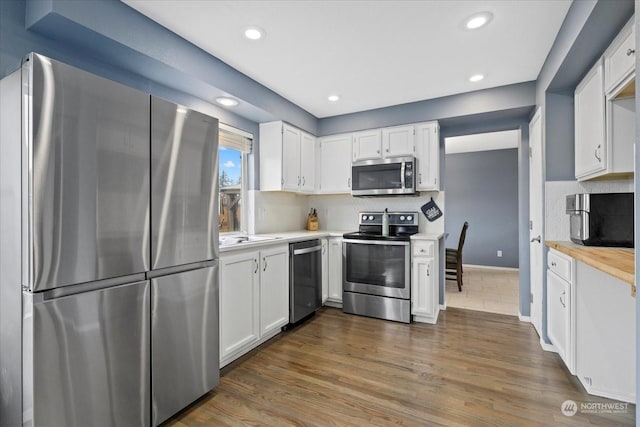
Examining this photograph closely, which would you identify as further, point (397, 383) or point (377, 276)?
point (377, 276)

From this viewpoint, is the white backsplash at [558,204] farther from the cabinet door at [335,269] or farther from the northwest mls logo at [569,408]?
the cabinet door at [335,269]

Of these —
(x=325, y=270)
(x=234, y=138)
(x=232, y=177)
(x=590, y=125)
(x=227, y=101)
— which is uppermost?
(x=227, y=101)

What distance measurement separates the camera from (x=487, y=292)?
14.4ft

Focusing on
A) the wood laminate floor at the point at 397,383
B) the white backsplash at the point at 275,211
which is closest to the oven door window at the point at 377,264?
the wood laminate floor at the point at 397,383

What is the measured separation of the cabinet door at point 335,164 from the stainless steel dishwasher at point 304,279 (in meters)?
0.88

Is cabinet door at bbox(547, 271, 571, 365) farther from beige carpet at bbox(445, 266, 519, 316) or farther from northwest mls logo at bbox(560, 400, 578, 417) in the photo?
beige carpet at bbox(445, 266, 519, 316)

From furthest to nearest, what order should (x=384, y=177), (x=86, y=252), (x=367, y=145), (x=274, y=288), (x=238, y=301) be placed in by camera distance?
1. (x=367, y=145)
2. (x=384, y=177)
3. (x=274, y=288)
4. (x=238, y=301)
5. (x=86, y=252)

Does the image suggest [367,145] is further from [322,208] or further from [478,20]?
[478,20]

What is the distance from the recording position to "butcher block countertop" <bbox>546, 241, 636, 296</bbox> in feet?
3.84

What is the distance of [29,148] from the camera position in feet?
3.72

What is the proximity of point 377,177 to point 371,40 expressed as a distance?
1.64 m

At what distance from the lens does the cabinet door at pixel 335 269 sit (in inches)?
141

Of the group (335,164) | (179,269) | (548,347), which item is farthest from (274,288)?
(548,347)

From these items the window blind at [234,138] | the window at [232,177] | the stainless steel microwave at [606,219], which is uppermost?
the window blind at [234,138]
